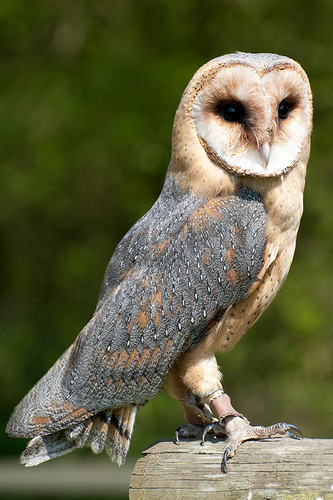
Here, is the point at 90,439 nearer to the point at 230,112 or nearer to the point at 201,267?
the point at 201,267

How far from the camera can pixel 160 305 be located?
9.16ft

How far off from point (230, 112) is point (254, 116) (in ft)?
0.44

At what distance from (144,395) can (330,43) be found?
6086 mm

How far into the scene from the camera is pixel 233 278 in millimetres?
2760

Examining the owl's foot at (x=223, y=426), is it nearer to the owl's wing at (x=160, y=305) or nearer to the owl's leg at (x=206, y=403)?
the owl's leg at (x=206, y=403)

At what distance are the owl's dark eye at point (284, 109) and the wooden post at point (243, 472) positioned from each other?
124 centimetres

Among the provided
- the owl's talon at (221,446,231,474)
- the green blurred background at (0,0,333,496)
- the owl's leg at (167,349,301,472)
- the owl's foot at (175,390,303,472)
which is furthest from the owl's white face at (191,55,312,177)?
the green blurred background at (0,0,333,496)

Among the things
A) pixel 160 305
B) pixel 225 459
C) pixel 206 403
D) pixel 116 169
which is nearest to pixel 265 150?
pixel 160 305

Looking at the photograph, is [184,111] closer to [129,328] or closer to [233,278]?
[233,278]

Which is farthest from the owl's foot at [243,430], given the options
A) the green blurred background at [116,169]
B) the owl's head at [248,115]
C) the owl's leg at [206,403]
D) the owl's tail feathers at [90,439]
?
the green blurred background at [116,169]

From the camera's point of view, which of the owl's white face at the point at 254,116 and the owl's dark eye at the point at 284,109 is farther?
the owl's dark eye at the point at 284,109

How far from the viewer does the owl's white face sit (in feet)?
8.87

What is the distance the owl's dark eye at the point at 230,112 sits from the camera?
280cm

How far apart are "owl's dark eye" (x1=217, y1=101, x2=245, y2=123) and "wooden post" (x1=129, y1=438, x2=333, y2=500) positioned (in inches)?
47.7
